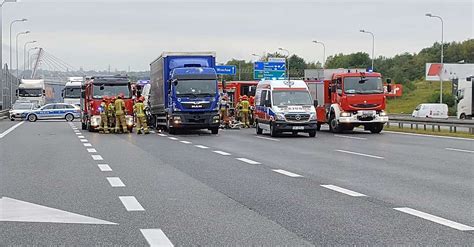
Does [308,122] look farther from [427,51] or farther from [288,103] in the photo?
[427,51]

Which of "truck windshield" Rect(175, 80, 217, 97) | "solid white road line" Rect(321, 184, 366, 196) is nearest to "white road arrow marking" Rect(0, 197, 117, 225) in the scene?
"solid white road line" Rect(321, 184, 366, 196)

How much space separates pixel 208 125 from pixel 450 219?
2323cm

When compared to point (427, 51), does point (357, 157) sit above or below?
below

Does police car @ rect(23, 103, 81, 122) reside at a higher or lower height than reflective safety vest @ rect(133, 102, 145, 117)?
lower

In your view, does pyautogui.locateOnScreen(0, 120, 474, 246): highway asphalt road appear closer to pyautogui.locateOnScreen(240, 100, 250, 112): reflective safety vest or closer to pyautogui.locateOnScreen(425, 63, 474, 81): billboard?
pyautogui.locateOnScreen(240, 100, 250, 112): reflective safety vest

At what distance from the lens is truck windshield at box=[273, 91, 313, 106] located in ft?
100

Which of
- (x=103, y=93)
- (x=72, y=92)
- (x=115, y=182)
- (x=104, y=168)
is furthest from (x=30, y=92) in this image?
(x=115, y=182)

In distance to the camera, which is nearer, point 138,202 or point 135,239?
point 135,239

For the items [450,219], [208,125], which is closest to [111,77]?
[208,125]

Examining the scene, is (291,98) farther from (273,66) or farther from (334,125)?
(273,66)

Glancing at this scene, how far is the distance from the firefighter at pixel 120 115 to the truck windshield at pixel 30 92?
36987 millimetres

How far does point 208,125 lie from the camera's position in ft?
104

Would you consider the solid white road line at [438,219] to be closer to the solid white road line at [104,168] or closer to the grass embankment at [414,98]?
the solid white road line at [104,168]

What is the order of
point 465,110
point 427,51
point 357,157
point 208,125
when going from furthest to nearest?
point 427,51 → point 465,110 → point 208,125 → point 357,157
